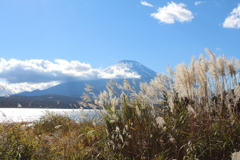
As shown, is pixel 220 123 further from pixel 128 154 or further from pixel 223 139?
pixel 128 154

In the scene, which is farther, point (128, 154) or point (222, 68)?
point (222, 68)

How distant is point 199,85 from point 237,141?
132 cm

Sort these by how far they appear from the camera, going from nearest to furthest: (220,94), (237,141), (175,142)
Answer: (175,142), (237,141), (220,94)

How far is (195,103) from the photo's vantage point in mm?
4355

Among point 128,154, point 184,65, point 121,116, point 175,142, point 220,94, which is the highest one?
point 184,65

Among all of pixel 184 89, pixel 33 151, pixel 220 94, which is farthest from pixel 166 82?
pixel 33 151

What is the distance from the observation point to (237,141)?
12.2 feet

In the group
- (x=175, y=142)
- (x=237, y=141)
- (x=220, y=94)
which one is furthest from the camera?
(x=220, y=94)

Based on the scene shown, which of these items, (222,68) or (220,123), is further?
(222,68)

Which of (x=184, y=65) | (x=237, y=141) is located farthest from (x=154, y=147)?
(x=184, y=65)

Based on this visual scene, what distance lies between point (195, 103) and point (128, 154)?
1.79 m

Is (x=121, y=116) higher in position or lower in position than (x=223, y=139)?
higher

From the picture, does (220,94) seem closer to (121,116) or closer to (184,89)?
(184,89)

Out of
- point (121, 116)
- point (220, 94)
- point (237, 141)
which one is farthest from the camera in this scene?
point (220, 94)
